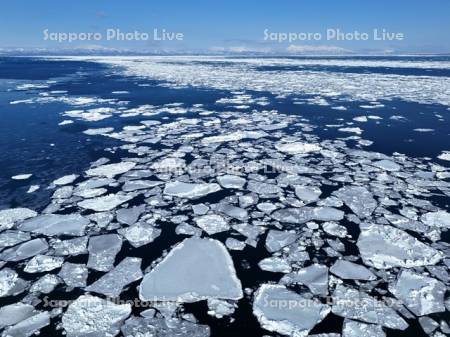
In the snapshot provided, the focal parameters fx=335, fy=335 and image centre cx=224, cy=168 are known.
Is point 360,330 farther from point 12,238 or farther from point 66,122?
point 66,122

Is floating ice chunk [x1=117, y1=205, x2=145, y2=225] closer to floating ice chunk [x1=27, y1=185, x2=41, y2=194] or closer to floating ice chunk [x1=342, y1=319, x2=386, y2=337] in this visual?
floating ice chunk [x1=27, y1=185, x2=41, y2=194]

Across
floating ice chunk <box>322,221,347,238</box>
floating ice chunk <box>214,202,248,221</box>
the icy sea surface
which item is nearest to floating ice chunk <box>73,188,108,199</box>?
the icy sea surface

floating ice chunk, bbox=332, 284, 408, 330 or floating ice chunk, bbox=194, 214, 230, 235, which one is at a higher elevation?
floating ice chunk, bbox=194, 214, 230, 235

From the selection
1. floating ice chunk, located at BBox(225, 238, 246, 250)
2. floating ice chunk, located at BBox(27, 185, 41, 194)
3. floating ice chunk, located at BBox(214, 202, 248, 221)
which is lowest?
floating ice chunk, located at BBox(225, 238, 246, 250)

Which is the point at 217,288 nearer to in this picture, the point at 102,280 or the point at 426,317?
the point at 102,280

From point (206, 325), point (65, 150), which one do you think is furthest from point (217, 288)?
point (65, 150)

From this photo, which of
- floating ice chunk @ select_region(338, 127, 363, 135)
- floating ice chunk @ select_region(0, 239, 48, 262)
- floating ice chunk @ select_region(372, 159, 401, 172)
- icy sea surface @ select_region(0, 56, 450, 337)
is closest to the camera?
icy sea surface @ select_region(0, 56, 450, 337)

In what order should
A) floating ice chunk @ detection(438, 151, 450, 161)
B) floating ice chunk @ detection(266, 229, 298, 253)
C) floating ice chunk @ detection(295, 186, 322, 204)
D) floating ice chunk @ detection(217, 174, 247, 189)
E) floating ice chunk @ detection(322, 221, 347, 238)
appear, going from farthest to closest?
floating ice chunk @ detection(438, 151, 450, 161)
floating ice chunk @ detection(217, 174, 247, 189)
floating ice chunk @ detection(295, 186, 322, 204)
floating ice chunk @ detection(322, 221, 347, 238)
floating ice chunk @ detection(266, 229, 298, 253)

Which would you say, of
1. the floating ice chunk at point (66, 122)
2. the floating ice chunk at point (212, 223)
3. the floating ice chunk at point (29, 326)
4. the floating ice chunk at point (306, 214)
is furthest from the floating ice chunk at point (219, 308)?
the floating ice chunk at point (66, 122)
